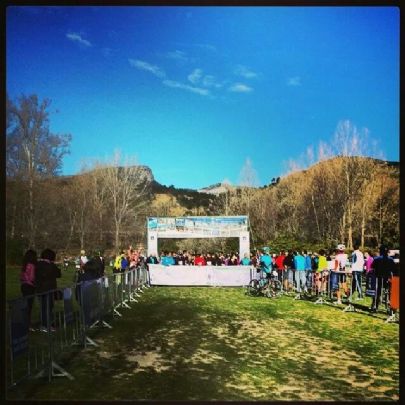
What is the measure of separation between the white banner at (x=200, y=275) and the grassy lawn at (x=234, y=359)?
7469 millimetres

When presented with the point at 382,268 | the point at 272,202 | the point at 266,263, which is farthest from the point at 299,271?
the point at 272,202

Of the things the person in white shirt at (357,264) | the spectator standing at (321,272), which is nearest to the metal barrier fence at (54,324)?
the person in white shirt at (357,264)

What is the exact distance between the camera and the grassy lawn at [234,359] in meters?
5.45

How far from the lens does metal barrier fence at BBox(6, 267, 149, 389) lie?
5.04 m

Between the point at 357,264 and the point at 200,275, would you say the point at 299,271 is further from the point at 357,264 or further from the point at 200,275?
the point at 200,275

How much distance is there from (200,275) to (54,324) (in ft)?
43.6

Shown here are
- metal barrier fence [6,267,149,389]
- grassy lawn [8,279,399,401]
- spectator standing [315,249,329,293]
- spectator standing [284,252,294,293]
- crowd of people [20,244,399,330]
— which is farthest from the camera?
→ spectator standing [284,252,294,293]

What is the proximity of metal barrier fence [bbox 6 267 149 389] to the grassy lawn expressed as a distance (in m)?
0.23

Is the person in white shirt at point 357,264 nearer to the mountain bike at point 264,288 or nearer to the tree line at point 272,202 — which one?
the mountain bike at point 264,288

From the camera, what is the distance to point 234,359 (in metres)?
6.89

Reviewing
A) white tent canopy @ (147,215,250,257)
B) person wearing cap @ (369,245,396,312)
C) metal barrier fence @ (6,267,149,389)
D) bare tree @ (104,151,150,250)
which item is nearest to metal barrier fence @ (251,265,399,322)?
person wearing cap @ (369,245,396,312)

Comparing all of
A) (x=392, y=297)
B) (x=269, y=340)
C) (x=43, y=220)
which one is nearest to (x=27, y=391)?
(x=269, y=340)

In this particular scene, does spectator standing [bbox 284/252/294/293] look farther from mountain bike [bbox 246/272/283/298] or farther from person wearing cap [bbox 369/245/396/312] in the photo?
person wearing cap [bbox 369/245/396/312]
